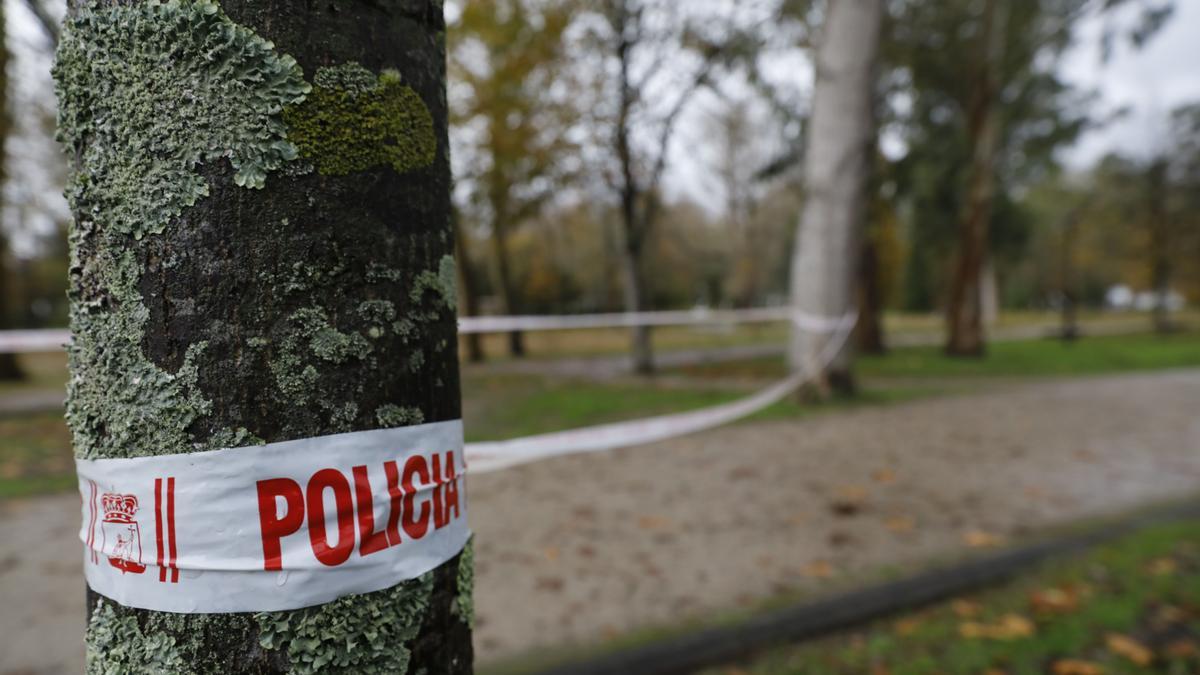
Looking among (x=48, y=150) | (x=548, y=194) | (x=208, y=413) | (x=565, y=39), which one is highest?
(x=565, y=39)

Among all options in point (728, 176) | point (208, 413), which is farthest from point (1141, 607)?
point (728, 176)

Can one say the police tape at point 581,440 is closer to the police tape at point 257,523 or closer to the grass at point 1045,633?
the police tape at point 257,523

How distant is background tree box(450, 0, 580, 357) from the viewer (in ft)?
42.3

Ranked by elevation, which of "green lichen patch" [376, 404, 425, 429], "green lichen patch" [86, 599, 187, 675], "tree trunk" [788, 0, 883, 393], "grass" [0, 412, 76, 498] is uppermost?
"tree trunk" [788, 0, 883, 393]

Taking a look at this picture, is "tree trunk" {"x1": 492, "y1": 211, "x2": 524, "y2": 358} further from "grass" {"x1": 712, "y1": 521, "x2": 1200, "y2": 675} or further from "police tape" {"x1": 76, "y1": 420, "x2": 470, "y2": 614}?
"police tape" {"x1": 76, "y1": 420, "x2": 470, "y2": 614}

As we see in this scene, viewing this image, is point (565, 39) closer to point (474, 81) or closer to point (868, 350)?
point (474, 81)

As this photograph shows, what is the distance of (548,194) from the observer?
46.6 feet

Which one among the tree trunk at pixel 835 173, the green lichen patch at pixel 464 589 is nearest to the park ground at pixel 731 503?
the tree trunk at pixel 835 173

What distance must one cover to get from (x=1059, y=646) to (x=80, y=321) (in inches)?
140

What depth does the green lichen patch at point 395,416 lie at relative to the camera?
32.8 inches

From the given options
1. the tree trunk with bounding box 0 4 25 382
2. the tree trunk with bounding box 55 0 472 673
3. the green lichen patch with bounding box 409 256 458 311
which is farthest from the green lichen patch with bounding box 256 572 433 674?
the tree trunk with bounding box 0 4 25 382

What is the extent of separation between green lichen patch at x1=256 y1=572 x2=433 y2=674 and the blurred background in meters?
1.22

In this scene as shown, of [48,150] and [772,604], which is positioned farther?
[48,150]

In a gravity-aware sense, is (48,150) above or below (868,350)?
above
